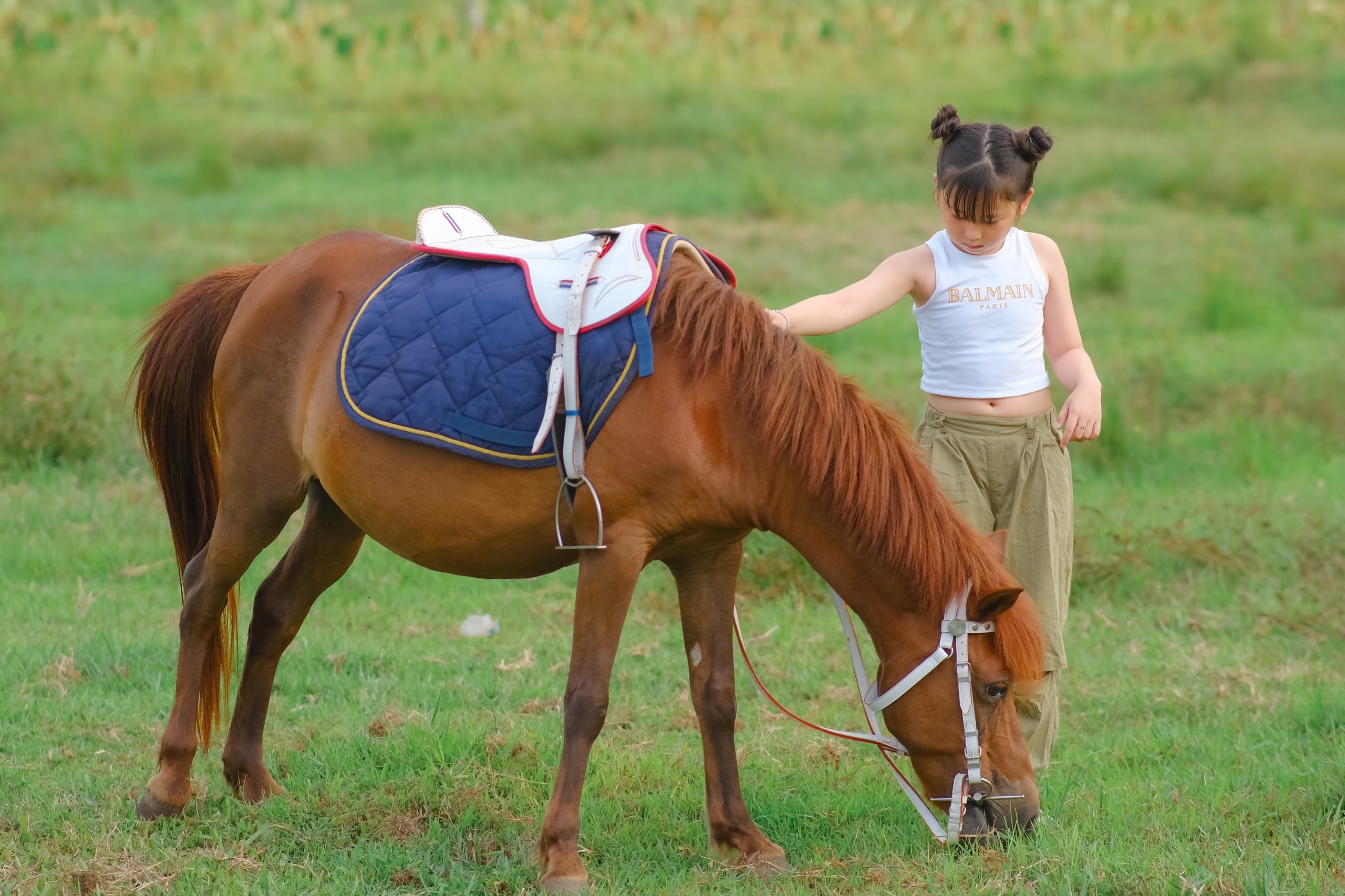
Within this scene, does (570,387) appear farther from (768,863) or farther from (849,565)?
(768,863)

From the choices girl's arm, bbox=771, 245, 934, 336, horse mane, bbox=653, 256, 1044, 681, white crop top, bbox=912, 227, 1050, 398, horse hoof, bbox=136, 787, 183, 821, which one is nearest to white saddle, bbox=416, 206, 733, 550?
Answer: horse mane, bbox=653, 256, 1044, 681

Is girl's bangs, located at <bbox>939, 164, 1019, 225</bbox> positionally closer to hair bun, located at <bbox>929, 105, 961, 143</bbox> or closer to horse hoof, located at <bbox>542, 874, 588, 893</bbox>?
hair bun, located at <bbox>929, 105, 961, 143</bbox>

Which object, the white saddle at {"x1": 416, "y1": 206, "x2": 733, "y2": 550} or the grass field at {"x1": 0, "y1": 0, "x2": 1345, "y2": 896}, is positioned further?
the grass field at {"x1": 0, "y1": 0, "x2": 1345, "y2": 896}

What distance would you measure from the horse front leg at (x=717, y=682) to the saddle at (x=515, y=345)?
1.31 feet

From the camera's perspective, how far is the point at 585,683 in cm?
295

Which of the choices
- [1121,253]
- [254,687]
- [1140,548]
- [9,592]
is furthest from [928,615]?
[1121,253]

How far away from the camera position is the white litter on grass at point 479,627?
15.8 feet

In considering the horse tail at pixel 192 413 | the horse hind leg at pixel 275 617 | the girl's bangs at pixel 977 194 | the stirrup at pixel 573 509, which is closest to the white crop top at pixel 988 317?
the girl's bangs at pixel 977 194

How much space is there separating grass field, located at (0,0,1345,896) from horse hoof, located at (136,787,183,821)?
0.04 metres

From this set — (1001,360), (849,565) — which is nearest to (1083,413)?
(1001,360)

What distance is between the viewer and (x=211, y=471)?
3.82 meters

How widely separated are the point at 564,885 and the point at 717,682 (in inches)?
23.7

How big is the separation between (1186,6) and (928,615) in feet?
71.3

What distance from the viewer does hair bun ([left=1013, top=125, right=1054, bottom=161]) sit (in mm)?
3115
